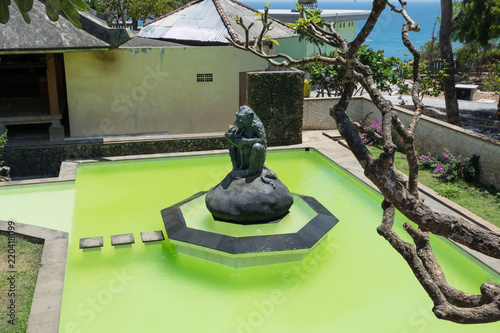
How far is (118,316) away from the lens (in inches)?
327

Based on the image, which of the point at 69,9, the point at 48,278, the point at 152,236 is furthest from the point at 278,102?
the point at 69,9

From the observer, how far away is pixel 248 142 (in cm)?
1077

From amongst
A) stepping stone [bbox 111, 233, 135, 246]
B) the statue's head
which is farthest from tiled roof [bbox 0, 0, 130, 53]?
stepping stone [bbox 111, 233, 135, 246]

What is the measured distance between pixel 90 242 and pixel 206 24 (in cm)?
1241

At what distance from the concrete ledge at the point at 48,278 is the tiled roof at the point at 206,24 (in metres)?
10.5

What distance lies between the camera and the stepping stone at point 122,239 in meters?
10.5

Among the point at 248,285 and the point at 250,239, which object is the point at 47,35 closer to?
the point at 250,239

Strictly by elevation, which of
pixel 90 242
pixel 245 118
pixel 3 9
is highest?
pixel 3 9

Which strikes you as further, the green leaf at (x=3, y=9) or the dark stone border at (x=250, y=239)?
the dark stone border at (x=250, y=239)

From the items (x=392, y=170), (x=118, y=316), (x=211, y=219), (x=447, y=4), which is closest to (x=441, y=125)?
(x=447, y=4)

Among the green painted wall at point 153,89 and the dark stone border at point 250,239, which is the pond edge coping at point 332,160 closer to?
the green painted wall at point 153,89

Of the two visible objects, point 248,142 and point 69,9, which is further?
point 248,142

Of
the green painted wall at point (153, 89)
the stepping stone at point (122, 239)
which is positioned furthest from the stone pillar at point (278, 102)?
the stepping stone at point (122, 239)

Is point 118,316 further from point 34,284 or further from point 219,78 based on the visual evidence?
point 219,78
